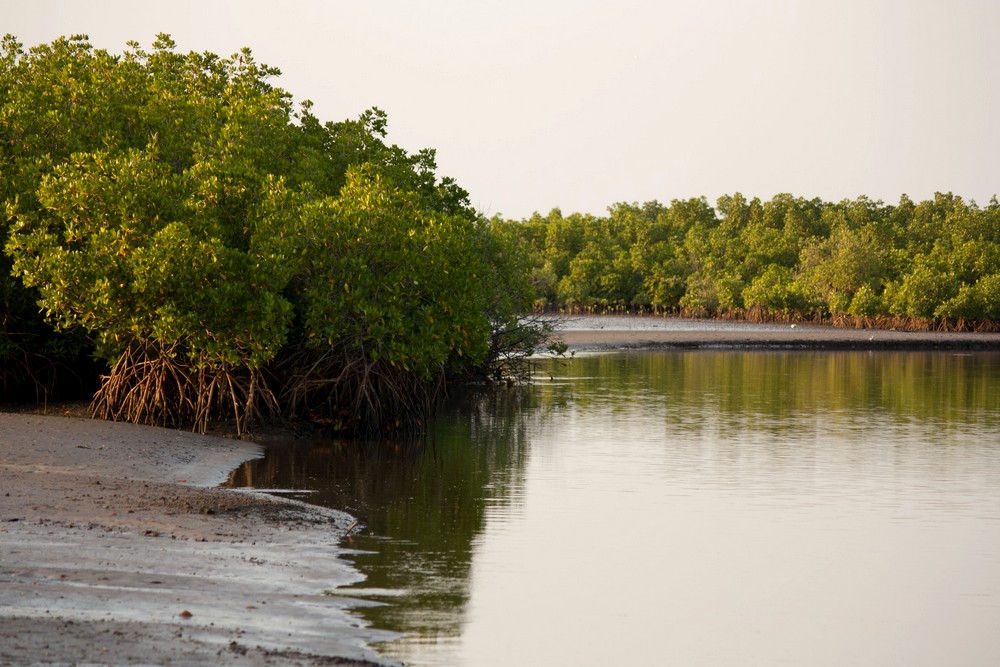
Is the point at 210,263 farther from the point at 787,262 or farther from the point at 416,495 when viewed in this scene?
the point at 787,262

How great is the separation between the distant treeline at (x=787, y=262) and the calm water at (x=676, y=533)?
48192mm

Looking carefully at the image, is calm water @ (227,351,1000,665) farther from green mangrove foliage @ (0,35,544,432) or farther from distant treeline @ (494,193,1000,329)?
distant treeline @ (494,193,1000,329)

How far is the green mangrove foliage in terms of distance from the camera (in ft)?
74.3

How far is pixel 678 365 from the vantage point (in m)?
55.2

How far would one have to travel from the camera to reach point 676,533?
16672 mm

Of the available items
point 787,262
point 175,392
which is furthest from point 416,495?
point 787,262

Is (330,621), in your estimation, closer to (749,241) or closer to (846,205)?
(749,241)

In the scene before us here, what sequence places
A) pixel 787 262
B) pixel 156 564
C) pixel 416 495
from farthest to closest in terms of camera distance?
pixel 787 262, pixel 416 495, pixel 156 564

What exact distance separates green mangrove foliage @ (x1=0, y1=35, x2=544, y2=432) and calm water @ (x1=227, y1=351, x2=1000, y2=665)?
1978mm

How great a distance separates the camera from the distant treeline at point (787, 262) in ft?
321

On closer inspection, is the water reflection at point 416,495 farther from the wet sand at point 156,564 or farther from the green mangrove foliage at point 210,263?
the green mangrove foliage at point 210,263

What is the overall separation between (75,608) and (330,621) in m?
2.21

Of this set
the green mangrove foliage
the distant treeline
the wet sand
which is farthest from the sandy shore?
the distant treeline

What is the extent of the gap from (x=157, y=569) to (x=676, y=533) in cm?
750
